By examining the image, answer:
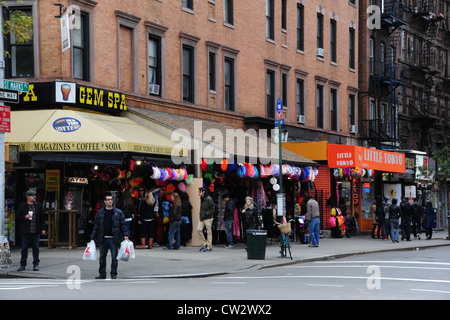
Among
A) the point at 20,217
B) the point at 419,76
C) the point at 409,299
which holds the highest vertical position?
the point at 419,76

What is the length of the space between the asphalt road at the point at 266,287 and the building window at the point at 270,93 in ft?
52.1

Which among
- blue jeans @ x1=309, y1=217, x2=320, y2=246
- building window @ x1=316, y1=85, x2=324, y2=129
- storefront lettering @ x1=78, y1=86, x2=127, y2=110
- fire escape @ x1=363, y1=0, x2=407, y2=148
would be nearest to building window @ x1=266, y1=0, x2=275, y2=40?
building window @ x1=316, y1=85, x2=324, y2=129

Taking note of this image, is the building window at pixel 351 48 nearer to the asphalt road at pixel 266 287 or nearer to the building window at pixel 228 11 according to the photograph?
the building window at pixel 228 11

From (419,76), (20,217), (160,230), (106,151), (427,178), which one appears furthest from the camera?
(419,76)

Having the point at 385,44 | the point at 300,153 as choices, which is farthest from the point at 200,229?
the point at 385,44

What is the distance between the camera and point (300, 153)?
33000 mm

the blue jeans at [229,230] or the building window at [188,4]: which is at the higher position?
the building window at [188,4]

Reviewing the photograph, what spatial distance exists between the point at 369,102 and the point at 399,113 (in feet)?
11.9

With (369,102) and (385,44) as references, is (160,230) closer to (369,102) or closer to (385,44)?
(369,102)

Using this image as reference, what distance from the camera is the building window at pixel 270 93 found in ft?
112

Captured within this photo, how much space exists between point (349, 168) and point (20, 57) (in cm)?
1600

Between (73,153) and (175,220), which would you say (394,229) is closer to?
(175,220)

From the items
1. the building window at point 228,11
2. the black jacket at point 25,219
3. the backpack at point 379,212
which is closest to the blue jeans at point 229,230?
the black jacket at point 25,219

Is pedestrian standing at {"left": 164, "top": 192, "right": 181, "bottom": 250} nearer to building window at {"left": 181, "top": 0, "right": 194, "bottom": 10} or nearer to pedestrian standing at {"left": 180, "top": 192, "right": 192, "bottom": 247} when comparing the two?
pedestrian standing at {"left": 180, "top": 192, "right": 192, "bottom": 247}
